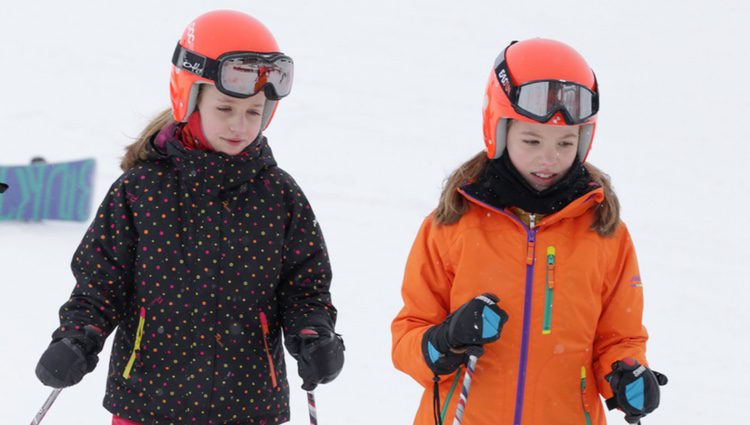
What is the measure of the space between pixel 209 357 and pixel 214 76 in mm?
886

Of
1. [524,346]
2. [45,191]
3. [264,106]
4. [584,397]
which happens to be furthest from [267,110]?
[45,191]

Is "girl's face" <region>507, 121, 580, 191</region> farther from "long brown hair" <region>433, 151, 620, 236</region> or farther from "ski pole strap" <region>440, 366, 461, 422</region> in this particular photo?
"ski pole strap" <region>440, 366, 461, 422</region>

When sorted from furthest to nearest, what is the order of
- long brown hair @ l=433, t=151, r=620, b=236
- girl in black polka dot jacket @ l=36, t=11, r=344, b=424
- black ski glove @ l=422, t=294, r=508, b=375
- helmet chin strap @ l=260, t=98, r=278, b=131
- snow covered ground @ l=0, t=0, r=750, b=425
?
snow covered ground @ l=0, t=0, r=750, b=425 → helmet chin strap @ l=260, t=98, r=278, b=131 → long brown hair @ l=433, t=151, r=620, b=236 → girl in black polka dot jacket @ l=36, t=11, r=344, b=424 → black ski glove @ l=422, t=294, r=508, b=375

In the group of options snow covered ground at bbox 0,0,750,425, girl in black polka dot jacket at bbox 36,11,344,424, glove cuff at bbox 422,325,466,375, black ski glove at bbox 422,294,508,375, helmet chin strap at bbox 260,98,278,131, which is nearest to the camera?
black ski glove at bbox 422,294,508,375

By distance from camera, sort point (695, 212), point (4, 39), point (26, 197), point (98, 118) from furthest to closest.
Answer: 1. point (4, 39)
2. point (98, 118)
3. point (695, 212)
4. point (26, 197)

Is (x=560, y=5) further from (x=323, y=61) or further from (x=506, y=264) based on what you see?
(x=506, y=264)

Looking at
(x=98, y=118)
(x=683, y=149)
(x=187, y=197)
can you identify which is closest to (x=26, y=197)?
(x=98, y=118)

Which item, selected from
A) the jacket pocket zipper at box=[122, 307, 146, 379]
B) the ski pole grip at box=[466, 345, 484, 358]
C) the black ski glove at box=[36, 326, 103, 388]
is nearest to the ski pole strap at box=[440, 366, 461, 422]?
the ski pole grip at box=[466, 345, 484, 358]

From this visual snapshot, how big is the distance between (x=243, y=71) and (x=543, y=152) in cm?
98

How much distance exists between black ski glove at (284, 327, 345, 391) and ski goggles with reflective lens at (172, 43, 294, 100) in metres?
0.77

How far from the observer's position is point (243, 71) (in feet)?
10.6

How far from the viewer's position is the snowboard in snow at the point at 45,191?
8.46 meters

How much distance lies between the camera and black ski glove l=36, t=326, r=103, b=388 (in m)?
3.02

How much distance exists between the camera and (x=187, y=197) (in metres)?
3.24
